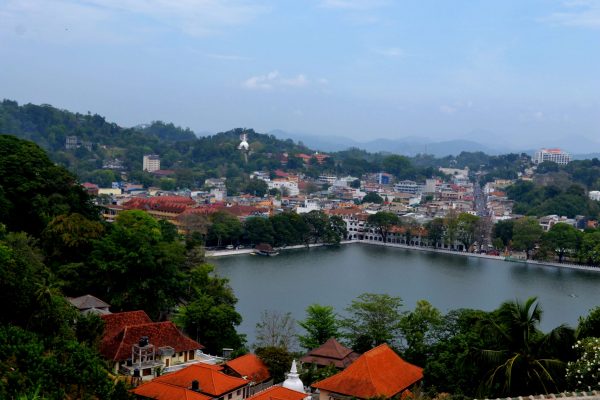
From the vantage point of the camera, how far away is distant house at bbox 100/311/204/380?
8367 mm

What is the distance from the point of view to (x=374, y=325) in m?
10.4

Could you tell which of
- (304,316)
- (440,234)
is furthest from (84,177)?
(304,316)

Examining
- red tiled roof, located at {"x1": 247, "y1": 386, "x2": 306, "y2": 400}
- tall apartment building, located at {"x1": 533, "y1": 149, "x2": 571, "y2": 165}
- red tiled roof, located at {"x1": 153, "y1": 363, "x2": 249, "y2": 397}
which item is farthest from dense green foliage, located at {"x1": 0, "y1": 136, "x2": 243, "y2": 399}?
tall apartment building, located at {"x1": 533, "y1": 149, "x2": 571, "y2": 165}

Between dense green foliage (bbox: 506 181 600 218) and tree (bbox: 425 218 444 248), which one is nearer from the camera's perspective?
tree (bbox: 425 218 444 248)

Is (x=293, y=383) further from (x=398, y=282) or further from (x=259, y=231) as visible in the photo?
(x=259, y=231)

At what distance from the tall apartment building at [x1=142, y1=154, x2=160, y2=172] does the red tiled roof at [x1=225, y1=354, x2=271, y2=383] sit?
42.2 metres

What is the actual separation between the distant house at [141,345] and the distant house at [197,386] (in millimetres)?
838

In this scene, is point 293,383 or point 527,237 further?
point 527,237

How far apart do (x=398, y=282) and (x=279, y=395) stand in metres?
13.1

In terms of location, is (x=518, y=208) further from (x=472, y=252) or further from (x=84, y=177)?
(x=84, y=177)

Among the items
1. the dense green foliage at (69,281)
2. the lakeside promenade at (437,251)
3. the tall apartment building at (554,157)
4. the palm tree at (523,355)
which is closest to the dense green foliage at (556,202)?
the lakeside promenade at (437,251)

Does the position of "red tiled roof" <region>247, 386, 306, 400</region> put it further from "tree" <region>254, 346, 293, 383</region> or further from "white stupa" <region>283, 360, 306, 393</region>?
"tree" <region>254, 346, 293, 383</region>

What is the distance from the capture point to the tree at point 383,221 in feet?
100

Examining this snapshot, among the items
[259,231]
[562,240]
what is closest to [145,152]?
[259,231]
